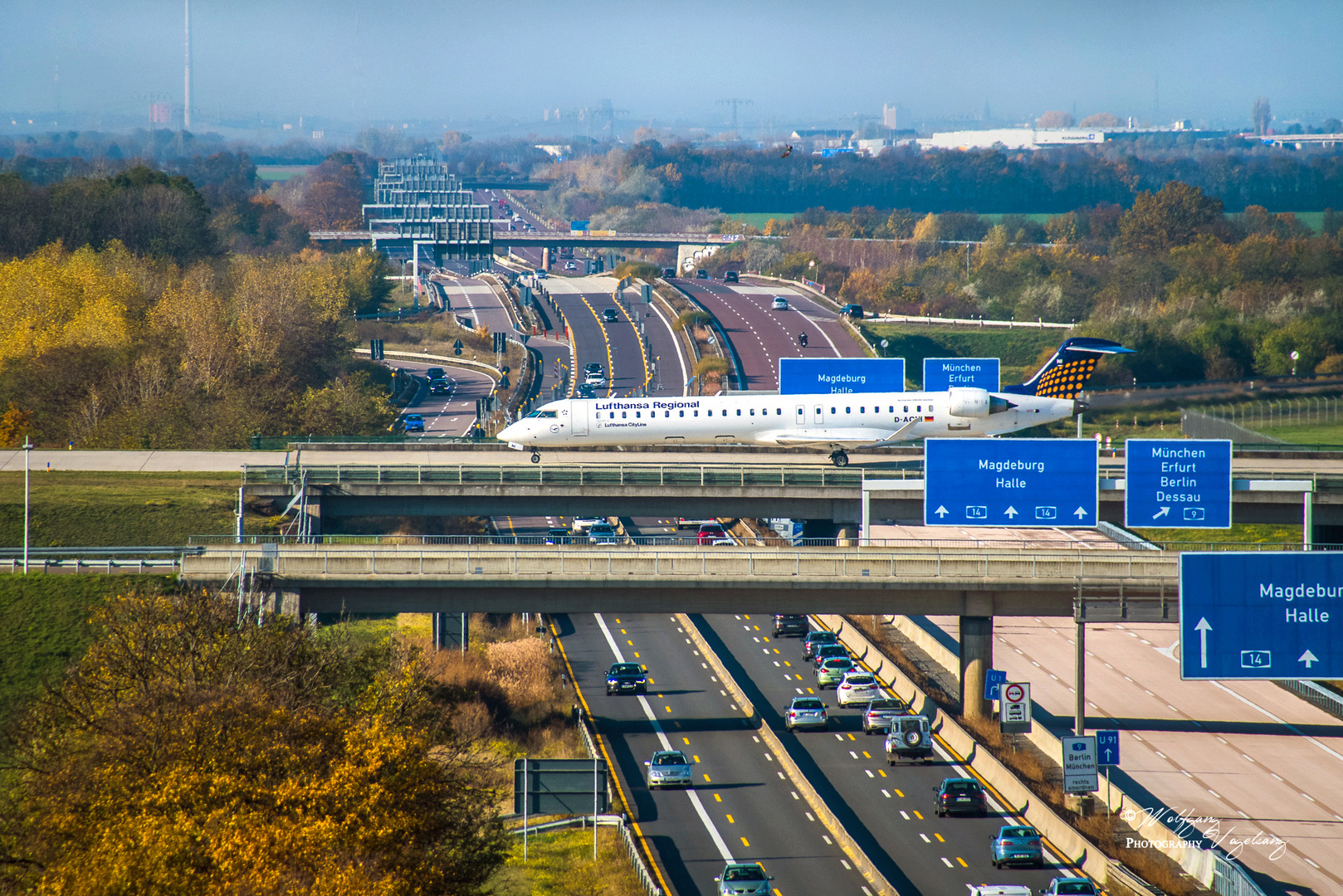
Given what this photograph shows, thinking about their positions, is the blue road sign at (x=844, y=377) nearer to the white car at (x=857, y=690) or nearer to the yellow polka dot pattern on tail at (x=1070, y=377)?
the yellow polka dot pattern on tail at (x=1070, y=377)

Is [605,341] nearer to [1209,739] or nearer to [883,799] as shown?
[1209,739]

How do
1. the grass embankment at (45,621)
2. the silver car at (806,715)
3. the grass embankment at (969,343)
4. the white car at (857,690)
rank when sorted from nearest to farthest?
the grass embankment at (45,621) → the silver car at (806,715) → the white car at (857,690) → the grass embankment at (969,343)

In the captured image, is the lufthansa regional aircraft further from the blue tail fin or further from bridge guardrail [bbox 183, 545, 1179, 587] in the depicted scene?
bridge guardrail [bbox 183, 545, 1179, 587]

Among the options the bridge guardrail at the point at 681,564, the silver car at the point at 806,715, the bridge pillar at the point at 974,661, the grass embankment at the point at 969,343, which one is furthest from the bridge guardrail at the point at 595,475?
the grass embankment at the point at 969,343

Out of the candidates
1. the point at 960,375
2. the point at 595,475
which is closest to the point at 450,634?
the point at 595,475

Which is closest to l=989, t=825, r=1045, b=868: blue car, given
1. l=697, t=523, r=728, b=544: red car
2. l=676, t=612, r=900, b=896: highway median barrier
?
l=676, t=612, r=900, b=896: highway median barrier

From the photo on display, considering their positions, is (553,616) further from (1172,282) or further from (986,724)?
(1172,282)
